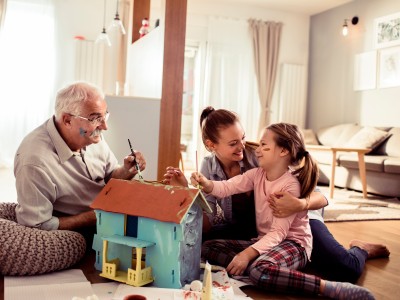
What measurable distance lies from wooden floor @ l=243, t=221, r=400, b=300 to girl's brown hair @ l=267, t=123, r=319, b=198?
1.54 ft

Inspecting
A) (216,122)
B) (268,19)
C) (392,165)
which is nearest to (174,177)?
(216,122)

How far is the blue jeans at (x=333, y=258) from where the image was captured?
2016mm

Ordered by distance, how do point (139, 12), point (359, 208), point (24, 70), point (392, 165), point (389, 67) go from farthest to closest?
point (24, 70) → point (389, 67) → point (392, 165) → point (139, 12) → point (359, 208)

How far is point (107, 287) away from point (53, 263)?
27 centimetres

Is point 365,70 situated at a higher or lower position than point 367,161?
higher

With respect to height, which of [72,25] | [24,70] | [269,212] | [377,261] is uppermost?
[72,25]

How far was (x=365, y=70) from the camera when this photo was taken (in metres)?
6.74

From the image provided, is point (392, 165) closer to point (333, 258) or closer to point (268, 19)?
point (333, 258)

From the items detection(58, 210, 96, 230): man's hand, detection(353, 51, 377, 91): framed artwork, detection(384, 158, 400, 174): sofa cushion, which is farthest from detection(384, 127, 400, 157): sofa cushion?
detection(58, 210, 96, 230): man's hand

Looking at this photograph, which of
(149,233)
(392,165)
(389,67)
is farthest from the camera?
(389,67)

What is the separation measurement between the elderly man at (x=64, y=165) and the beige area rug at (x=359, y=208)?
6.71 ft

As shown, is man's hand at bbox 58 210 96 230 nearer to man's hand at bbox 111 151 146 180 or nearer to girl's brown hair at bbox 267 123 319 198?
man's hand at bbox 111 151 146 180

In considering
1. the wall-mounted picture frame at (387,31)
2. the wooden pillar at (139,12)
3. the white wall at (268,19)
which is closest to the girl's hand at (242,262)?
the wooden pillar at (139,12)

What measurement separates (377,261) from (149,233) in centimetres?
128
